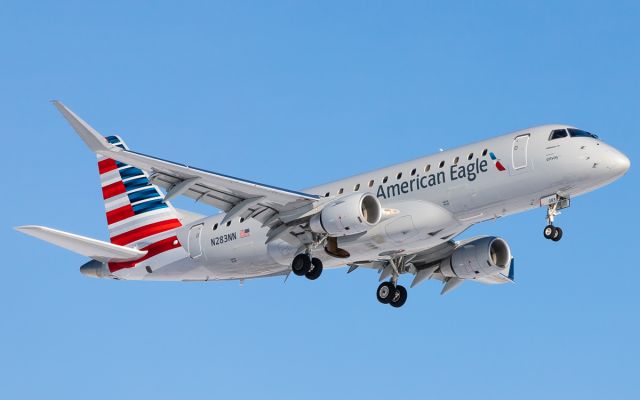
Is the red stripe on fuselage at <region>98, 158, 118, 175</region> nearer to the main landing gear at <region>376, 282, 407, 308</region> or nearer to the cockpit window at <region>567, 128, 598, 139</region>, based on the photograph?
the main landing gear at <region>376, 282, 407, 308</region>

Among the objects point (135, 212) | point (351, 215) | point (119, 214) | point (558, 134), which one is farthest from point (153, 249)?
point (558, 134)

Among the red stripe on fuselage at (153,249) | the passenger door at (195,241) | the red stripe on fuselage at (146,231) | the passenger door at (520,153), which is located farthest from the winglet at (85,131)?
the passenger door at (520,153)

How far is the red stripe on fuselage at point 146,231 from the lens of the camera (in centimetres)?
4775

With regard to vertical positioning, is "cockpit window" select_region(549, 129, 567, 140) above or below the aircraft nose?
above

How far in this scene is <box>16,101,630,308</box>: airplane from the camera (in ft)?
126

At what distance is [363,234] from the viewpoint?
132ft

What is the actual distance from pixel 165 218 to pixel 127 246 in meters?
1.96

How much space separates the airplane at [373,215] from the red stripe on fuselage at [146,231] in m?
0.19

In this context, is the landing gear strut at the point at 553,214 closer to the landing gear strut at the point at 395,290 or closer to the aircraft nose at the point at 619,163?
the aircraft nose at the point at 619,163

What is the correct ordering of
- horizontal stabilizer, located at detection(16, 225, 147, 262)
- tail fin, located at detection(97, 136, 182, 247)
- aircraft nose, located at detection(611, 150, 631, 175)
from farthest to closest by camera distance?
tail fin, located at detection(97, 136, 182, 247), horizontal stabilizer, located at detection(16, 225, 147, 262), aircraft nose, located at detection(611, 150, 631, 175)

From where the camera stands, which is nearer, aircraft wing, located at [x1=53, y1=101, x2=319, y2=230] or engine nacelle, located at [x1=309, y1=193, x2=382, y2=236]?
aircraft wing, located at [x1=53, y1=101, x2=319, y2=230]

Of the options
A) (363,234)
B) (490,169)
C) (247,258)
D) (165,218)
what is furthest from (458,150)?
(165,218)

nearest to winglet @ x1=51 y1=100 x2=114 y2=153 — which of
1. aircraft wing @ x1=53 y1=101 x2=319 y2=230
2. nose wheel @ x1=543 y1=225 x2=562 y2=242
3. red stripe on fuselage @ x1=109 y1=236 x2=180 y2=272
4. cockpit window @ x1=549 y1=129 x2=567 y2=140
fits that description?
aircraft wing @ x1=53 y1=101 x2=319 y2=230

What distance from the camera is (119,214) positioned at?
49594 millimetres
